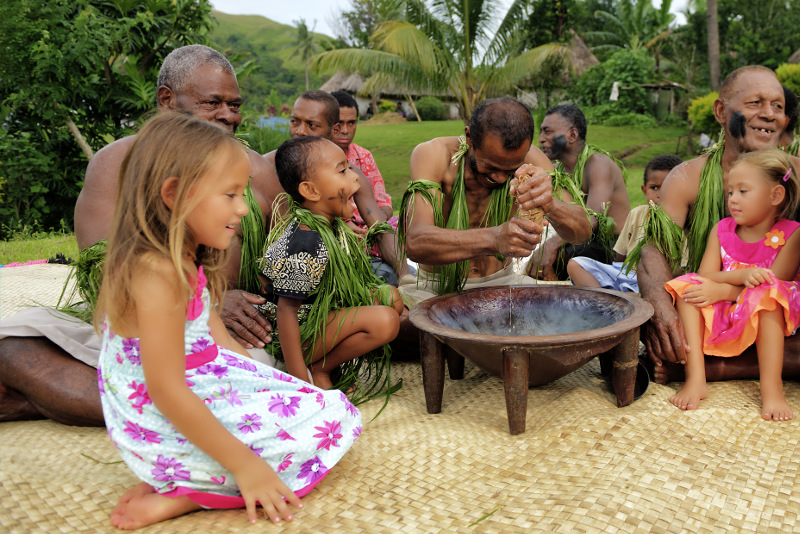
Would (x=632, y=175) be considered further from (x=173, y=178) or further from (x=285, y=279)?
(x=173, y=178)

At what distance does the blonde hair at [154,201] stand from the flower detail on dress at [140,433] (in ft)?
0.98

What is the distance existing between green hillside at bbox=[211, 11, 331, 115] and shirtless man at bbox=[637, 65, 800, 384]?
6.95 m

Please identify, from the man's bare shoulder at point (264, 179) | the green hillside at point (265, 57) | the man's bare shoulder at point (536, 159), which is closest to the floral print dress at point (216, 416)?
the man's bare shoulder at point (264, 179)

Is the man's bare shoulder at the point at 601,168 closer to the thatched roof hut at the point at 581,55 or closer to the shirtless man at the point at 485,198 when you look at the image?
the shirtless man at the point at 485,198

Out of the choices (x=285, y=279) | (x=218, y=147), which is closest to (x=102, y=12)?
(x=285, y=279)

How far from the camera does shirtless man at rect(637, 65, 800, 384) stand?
8.88 ft

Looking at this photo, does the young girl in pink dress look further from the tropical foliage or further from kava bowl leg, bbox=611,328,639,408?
the tropical foliage

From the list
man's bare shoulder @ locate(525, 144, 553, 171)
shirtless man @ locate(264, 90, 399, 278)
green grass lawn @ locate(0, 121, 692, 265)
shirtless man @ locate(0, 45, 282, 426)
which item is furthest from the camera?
green grass lawn @ locate(0, 121, 692, 265)

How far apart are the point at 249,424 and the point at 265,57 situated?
64.3m

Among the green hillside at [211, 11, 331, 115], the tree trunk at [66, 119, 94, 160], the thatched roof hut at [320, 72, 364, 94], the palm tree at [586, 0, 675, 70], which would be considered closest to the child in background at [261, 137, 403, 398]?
the tree trunk at [66, 119, 94, 160]

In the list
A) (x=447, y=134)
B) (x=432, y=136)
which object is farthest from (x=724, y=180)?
(x=447, y=134)

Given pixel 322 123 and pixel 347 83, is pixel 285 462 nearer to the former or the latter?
pixel 322 123

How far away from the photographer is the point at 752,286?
8.51ft

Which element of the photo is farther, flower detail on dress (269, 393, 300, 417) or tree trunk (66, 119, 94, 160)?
tree trunk (66, 119, 94, 160)
